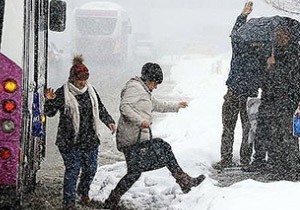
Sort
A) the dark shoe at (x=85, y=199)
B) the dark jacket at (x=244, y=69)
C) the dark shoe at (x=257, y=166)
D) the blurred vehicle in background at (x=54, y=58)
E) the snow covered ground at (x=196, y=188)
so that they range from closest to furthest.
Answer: the snow covered ground at (x=196, y=188) → the dark shoe at (x=85, y=199) → the dark jacket at (x=244, y=69) → the dark shoe at (x=257, y=166) → the blurred vehicle in background at (x=54, y=58)

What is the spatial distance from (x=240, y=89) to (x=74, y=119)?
2.87 m

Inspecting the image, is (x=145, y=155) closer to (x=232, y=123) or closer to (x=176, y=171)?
(x=176, y=171)

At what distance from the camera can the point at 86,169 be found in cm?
769

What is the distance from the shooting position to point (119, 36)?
37844 millimetres

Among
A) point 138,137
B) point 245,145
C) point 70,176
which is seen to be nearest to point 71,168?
point 70,176

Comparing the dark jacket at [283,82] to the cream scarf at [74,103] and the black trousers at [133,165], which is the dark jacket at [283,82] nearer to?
the black trousers at [133,165]

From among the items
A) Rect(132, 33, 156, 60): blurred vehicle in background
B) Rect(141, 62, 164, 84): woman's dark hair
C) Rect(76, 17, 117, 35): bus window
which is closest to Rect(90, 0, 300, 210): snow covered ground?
Rect(141, 62, 164, 84): woman's dark hair

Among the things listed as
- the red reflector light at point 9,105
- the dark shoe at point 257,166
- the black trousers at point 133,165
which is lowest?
the dark shoe at point 257,166

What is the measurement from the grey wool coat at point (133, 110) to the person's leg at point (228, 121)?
7.59ft

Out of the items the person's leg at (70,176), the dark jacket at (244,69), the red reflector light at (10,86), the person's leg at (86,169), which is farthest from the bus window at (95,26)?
the red reflector light at (10,86)

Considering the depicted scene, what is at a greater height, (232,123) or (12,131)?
(12,131)

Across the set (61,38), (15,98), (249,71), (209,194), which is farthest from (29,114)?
(61,38)

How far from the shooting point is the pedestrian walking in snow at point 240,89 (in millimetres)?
9172

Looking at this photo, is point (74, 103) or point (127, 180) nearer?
point (74, 103)
